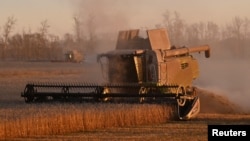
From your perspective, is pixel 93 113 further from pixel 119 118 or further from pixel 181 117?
pixel 181 117

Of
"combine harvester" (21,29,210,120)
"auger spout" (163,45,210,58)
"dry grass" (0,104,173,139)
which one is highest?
"auger spout" (163,45,210,58)

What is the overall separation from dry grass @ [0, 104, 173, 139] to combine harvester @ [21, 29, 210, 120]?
4.19 feet

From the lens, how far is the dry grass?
1248 centimetres

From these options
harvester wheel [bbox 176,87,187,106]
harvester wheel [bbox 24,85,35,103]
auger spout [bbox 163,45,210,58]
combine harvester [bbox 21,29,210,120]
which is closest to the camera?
harvester wheel [bbox 176,87,187,106]

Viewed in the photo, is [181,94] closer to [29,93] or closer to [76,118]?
[76,118]

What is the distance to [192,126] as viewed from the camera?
45.1ft

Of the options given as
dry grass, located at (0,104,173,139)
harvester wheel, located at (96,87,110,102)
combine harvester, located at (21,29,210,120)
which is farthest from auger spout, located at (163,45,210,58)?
dry grass, located at (0,104,173,139)

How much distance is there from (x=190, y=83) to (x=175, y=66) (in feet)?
3.59

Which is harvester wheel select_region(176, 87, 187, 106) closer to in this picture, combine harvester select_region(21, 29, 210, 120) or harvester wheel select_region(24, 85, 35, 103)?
combine harvester select_region(21, 29, 210, 120)

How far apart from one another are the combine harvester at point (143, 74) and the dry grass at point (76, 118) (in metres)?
1.28

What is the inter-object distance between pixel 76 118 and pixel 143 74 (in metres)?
4.54

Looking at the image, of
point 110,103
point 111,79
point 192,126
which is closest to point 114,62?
point 111,79

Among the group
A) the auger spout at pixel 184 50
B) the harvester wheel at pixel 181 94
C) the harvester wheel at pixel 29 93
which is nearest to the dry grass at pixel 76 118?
the harvester wheel at pixel 181 94

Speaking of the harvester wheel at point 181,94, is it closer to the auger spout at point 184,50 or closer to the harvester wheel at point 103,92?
the auger spout at point 184,50
